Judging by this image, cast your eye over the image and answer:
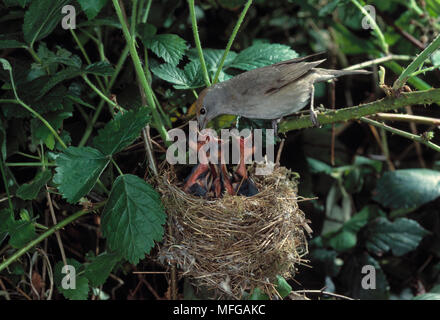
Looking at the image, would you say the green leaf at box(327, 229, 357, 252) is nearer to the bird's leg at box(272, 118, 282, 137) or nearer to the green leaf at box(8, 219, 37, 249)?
the bird's leg at box(272, 118, 282, 137)

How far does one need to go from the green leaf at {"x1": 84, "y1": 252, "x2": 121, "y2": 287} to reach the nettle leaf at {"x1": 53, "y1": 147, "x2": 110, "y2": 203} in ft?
1.54

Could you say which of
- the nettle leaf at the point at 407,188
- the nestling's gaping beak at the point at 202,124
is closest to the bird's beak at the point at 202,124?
the nestling's gaping beak at the point at 202,124

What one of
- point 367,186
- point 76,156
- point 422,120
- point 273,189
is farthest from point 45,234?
point 367,186

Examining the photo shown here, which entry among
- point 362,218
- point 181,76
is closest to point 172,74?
point 181,76

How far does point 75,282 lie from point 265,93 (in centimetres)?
118

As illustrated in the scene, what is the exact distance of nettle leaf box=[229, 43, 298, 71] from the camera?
7.20 feet

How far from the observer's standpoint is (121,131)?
5.95 feet

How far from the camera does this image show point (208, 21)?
3.29 m

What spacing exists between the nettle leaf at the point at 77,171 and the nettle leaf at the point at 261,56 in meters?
0.81

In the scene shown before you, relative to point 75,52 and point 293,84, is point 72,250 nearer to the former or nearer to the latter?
point 75,52

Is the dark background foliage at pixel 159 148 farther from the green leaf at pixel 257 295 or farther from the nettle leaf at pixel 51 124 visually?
the green leaf at pixel 257 295

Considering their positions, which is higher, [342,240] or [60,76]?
[60,76]

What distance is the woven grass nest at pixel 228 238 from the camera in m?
1.92

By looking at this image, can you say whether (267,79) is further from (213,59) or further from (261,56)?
(213,59)
